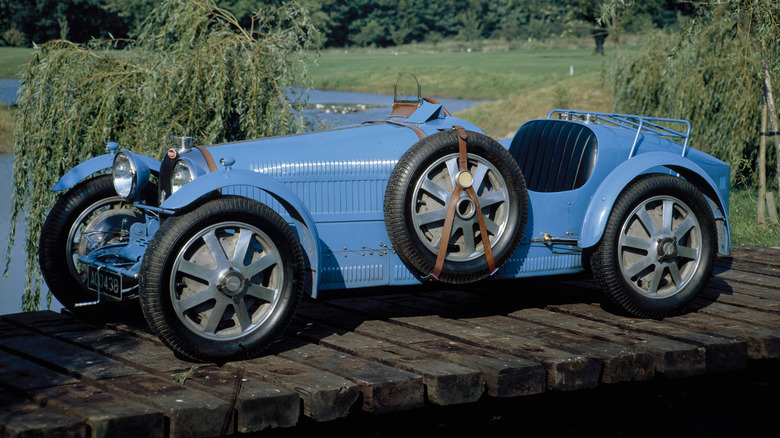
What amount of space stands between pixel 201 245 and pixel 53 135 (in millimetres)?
5680

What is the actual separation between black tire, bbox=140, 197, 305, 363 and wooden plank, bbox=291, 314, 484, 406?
432mm

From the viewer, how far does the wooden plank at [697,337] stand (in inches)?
181

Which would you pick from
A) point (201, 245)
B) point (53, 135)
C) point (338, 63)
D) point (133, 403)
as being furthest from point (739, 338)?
point (338, 63)

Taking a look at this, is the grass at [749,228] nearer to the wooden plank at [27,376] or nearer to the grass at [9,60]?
the wooden plank at [27,376]

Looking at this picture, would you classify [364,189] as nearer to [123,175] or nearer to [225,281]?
[225,281]

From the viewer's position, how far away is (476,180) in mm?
4676

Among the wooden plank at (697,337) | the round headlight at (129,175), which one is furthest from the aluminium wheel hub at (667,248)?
the round headlight at (129,175)

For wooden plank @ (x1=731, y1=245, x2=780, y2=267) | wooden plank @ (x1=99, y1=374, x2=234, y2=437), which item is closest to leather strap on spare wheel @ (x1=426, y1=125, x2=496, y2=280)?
wooden plank @ (x1=99, y1=374, x2=234, y2=437)

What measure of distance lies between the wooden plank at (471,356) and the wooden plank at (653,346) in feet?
2.15

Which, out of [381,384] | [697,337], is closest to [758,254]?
[697,337]

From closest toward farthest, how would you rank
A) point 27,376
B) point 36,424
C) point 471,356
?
point 36,424, point 27,376, point 471,356

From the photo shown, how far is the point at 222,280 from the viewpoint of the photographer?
13.6ft

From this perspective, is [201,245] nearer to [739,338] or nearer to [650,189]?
[650,189]

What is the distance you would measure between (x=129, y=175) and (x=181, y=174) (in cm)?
50
